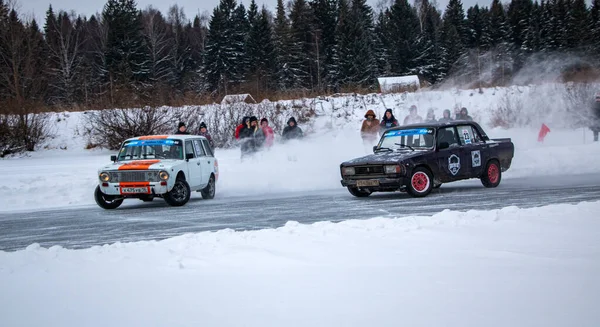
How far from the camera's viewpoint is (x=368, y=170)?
13016 mm

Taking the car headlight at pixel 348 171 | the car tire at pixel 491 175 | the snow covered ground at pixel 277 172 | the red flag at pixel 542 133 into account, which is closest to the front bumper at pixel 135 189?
the snow covered ground at pixel 277 172

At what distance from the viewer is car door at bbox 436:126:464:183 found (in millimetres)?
13359

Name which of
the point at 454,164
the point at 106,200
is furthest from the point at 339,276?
the point at 106,200

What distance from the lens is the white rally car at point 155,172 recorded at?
13016 millimetres

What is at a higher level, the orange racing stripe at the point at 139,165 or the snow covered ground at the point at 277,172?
the orange racing stripe at the point at 139,165

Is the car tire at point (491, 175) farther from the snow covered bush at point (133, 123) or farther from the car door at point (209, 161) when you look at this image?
the snow covered bush at point (133, 123)

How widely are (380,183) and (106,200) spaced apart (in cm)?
605

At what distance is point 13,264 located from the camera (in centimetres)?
661

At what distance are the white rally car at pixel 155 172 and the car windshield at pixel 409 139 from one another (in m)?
4.39

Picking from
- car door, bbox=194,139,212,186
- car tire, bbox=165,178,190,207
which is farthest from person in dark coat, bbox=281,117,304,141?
car tire, bbox=165,178,190,207

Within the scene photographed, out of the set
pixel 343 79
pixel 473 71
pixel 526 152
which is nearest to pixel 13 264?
pixel 526 152

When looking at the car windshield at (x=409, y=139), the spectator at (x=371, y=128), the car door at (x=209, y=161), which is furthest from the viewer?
the spectator at (x=371, y=128)

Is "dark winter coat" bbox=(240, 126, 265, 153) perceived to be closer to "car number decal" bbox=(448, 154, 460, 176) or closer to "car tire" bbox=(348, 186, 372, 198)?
"car tire" bbox=(348, 186, 372, 198)

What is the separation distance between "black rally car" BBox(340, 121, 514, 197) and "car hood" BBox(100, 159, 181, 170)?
12.5 feet
